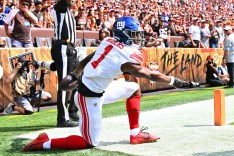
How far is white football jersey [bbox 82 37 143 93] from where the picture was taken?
212 inches

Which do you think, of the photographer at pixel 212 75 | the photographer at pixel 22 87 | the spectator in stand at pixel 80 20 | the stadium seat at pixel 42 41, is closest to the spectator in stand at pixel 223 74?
the photographer at pixel 212 75

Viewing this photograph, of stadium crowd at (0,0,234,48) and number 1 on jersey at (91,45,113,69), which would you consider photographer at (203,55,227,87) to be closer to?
stadium crowd at (0,0,234,48)

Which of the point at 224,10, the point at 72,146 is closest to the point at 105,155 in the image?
the point at 72,146

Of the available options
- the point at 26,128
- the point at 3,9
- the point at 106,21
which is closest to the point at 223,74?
the point at 106,21

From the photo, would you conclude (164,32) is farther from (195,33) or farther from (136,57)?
(136,57)

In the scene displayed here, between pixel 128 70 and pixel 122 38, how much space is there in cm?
43

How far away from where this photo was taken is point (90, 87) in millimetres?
5527

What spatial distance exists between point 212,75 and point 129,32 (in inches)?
470

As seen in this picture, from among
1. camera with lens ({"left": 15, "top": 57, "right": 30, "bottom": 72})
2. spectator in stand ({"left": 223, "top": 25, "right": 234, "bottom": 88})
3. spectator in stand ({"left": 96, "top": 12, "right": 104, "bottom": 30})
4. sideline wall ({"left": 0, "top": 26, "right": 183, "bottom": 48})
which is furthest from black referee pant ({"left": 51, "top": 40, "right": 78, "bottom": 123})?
spectator in stand ({"left": 96, "top": 12, "right": 104, "bottom": 30})

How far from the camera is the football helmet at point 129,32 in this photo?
5.56 meters

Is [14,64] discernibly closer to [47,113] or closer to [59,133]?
[47,113]

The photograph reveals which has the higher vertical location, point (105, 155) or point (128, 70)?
point (128, 70)

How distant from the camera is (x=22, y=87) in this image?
33.4ft

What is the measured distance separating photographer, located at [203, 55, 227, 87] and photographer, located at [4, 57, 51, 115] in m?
8.25
